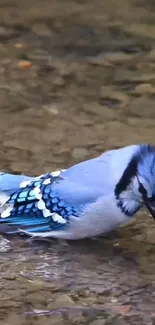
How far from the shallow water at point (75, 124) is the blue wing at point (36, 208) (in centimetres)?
10

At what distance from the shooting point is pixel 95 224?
321 centimetres

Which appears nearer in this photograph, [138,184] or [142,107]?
[138,184]

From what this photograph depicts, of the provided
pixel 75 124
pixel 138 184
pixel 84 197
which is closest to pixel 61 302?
pixel 84 197

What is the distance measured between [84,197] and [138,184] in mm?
232

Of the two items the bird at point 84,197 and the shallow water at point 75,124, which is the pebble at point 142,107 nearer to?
the shallow water at point 75,124

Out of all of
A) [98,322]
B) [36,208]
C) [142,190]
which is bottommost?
[98,322]

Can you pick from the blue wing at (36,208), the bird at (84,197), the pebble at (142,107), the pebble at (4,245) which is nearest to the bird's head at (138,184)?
the bird at (84,197)

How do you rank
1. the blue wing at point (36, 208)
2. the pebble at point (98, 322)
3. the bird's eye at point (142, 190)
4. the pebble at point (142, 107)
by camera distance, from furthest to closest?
the pebble at point (142, 107), the blue wing at point (36, 208), the bird's eye at point (142, 190), the pebble at point (98, 322)

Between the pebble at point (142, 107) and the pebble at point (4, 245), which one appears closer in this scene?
the pebble at point (4, 245)

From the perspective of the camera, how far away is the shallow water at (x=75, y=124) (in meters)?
3.11

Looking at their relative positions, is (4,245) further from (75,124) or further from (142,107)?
(142,107)

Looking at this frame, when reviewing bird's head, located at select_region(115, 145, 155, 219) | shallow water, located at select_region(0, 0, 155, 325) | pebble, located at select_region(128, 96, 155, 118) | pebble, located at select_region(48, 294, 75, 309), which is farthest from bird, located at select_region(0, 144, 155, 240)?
pebble, located at select_region(128, 96, 155, 118)

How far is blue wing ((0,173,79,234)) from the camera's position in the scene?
3.29 meters

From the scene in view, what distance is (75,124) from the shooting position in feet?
14.4
